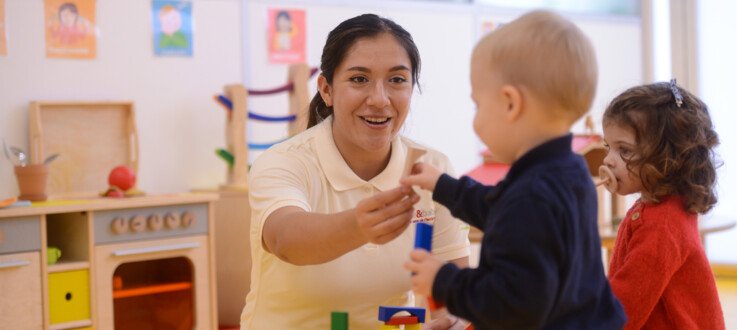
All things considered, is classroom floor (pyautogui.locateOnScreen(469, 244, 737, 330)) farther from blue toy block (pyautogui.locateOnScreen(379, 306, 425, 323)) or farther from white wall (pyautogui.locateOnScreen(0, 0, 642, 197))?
blue toy block (pyautogui.locateOnScreen(379, 306, 425, 323))

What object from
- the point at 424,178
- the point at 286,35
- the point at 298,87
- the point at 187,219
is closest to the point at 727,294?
the point at 298,87

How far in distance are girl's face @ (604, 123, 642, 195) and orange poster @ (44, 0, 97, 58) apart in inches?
100

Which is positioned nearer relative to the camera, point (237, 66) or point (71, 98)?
point (71, 98)

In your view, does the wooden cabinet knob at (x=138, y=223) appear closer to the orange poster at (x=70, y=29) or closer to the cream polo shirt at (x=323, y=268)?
the orange poster at (x=70, y=29)

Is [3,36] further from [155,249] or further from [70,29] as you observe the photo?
[155,249]

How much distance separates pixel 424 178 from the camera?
117 cm

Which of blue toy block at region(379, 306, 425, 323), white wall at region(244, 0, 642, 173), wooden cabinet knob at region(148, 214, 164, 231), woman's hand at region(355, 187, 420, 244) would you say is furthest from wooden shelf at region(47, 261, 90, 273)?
woman's hand at region(355, 187, 420, 244)

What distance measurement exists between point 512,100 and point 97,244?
2.36m

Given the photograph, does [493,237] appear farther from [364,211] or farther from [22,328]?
[22,328]

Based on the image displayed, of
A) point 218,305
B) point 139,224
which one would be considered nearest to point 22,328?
point 139,224

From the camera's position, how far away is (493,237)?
1.00 m

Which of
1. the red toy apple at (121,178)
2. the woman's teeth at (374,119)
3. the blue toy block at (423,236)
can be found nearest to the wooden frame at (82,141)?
the red toy apple at (121,178)

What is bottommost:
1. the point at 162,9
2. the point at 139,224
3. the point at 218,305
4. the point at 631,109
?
the point at 218,305

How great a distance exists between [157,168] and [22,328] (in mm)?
986
